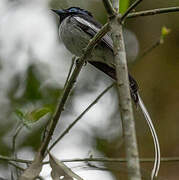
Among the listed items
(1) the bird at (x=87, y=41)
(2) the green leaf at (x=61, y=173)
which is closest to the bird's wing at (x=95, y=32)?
(1) the bird at (x=87, y=41)

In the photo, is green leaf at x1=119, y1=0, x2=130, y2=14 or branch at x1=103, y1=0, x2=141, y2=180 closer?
branch at x1=103, y1=0, x2=141, y2=180

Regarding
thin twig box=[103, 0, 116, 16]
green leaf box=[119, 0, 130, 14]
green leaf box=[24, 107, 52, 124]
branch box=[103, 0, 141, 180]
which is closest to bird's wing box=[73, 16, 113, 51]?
green leaf box=[24, 107, 52, 124]

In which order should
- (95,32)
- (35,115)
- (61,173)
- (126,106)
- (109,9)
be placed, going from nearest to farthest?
(126,106) → (109,9) → (61,173) → (35,115) → (95,32)

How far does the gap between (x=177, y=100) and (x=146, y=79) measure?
20.0 inches

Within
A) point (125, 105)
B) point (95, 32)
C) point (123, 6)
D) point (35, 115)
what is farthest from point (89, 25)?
point (125, 105)

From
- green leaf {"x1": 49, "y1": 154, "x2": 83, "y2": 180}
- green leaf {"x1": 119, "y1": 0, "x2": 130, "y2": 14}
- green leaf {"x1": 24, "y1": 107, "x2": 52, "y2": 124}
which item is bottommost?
green leaf {"x1": 49, "y1": 154, "x2": 83, "y2": 180}

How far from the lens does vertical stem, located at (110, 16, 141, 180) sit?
154cm

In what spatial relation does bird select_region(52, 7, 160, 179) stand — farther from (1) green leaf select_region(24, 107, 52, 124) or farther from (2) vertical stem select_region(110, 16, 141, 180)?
(2) vertical stem select_region(110, 16, 141, 180)

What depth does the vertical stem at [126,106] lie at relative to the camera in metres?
1.54

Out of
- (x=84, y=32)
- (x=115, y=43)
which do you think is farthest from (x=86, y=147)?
(x=115, y=43)

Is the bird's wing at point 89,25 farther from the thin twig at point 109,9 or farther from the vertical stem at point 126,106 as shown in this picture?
the vertical stem at point 126,106

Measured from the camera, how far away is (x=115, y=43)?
1962 mm

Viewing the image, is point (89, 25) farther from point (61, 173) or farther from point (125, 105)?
point (125, 105)

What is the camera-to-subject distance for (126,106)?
1.75 metres
